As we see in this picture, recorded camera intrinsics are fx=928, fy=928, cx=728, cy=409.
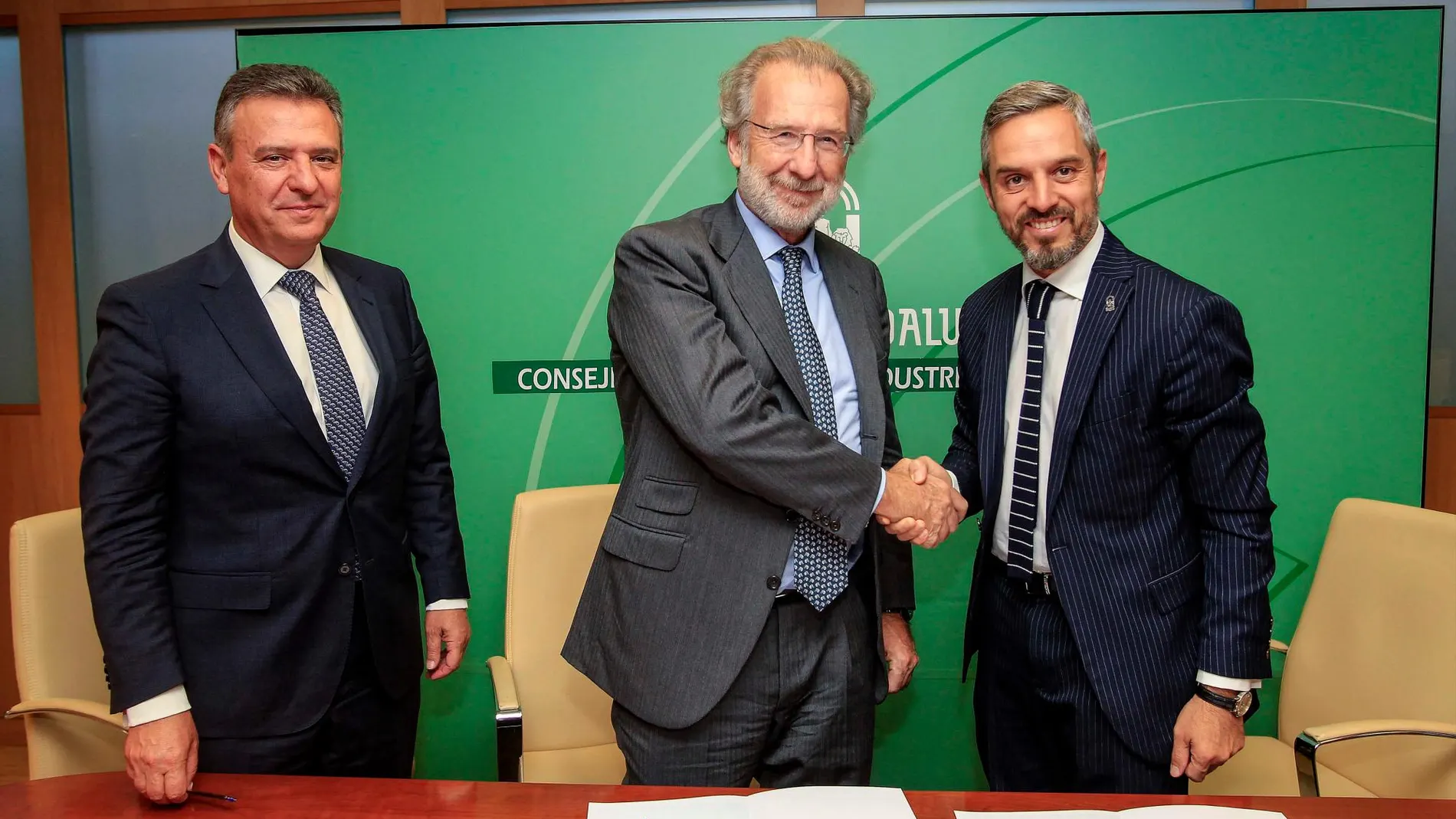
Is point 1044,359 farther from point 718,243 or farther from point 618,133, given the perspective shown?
point 618,133

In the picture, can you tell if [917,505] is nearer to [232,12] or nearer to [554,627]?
[554,627]

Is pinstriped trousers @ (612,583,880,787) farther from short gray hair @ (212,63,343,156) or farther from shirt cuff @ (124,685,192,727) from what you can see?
short gray hair @ (212,63,343,156)

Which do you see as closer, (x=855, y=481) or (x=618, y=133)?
(x=855, y=481)

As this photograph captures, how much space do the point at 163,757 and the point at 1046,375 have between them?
1668mm

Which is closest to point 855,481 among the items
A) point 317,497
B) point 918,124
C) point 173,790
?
point 317,497

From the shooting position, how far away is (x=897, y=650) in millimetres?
2037

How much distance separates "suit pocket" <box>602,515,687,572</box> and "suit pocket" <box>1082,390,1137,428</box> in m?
0.79

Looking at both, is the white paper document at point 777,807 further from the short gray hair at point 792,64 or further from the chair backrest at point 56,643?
the chair backrest at point 56,643

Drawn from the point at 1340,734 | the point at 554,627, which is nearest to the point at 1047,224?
the point at 1340,734

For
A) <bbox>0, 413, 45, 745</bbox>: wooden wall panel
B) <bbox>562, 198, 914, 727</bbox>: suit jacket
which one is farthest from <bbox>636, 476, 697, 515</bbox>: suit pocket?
<bbox>0, 413, 45, 745</bbox>: wooden wall panel

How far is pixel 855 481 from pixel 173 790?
1136mm

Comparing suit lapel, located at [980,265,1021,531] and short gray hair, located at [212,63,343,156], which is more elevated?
short gray hair, located at [212,63,343,156]

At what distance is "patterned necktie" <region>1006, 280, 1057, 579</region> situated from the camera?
5.98 feet

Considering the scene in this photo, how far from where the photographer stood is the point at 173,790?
1.29m
